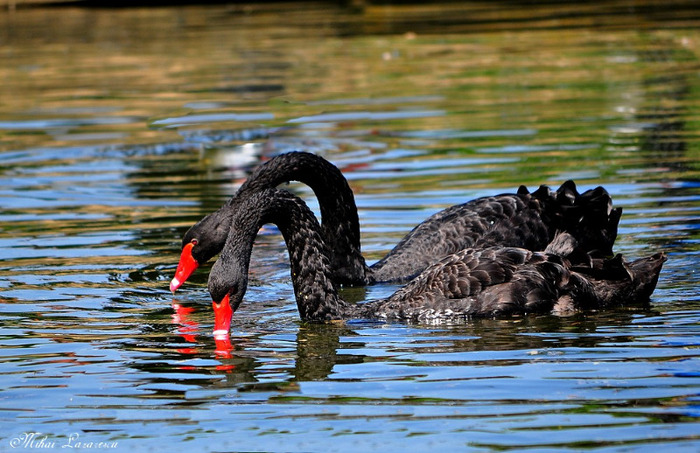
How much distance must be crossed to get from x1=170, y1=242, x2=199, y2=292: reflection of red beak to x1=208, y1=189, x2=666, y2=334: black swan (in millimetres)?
846

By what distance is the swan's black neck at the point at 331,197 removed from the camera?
879 centimetres

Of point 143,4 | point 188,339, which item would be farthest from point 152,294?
point 143,4

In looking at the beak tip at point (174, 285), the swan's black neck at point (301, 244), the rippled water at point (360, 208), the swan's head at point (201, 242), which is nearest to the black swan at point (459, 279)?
the swan's black neck at point (301, 244)

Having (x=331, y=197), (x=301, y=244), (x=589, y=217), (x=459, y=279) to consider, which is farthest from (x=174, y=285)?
(x=589, y=217)

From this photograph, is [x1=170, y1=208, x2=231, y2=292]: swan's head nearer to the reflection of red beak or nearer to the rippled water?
the reflection of red beak

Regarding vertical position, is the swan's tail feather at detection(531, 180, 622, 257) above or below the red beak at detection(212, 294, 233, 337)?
above

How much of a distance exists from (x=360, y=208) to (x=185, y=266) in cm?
300

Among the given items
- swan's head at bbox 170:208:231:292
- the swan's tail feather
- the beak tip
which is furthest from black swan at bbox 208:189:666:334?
the beak tip

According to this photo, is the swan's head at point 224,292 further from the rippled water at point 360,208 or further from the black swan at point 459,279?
the rippled water at point 360,208

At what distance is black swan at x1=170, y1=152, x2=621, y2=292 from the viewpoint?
8.10m

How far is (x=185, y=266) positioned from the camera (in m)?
8.14

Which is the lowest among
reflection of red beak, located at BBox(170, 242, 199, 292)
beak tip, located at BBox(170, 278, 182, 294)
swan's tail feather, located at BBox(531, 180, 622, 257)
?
beak tip, located at BBox(170, 278, 182, 294)

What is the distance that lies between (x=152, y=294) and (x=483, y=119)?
741cm

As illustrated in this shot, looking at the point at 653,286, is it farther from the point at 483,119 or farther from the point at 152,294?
the point at 483,119
